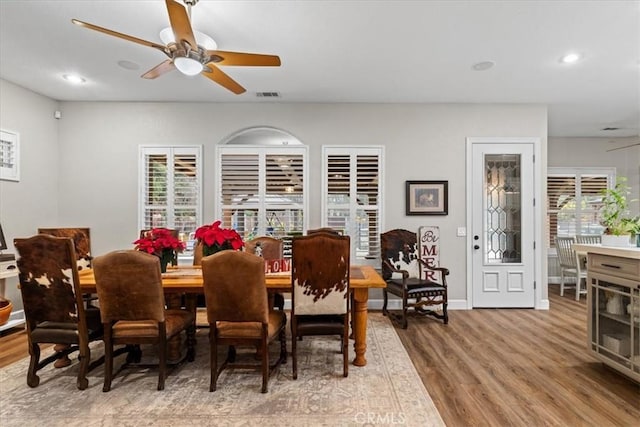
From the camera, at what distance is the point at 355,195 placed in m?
4.55

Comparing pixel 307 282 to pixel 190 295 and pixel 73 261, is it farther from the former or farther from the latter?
pixel 73 261

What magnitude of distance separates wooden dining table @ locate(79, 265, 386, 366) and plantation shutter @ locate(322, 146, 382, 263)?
1.63 meters

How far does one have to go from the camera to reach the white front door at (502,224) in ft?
14.7

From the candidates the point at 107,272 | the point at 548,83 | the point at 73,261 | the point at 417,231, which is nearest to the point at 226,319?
the point at 107,272

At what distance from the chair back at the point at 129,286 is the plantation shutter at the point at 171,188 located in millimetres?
2329

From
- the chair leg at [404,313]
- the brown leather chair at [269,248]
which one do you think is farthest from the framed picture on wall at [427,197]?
the brown leather chair at [269,248]

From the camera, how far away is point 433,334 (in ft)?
11.5

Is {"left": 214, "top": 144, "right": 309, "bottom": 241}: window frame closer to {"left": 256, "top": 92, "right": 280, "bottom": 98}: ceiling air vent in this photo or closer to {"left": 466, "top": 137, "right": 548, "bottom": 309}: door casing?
{"left": 256, "top": 92, "right": 280, "bottom": 98}: ceiling air vent

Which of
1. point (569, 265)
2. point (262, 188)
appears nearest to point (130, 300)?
point (262, 188)

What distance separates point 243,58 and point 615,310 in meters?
3.56

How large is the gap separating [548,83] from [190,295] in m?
4.68

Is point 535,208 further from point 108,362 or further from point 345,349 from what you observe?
point 108,362

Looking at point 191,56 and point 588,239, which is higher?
point 191,56

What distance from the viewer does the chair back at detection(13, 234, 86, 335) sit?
2.24 metres
